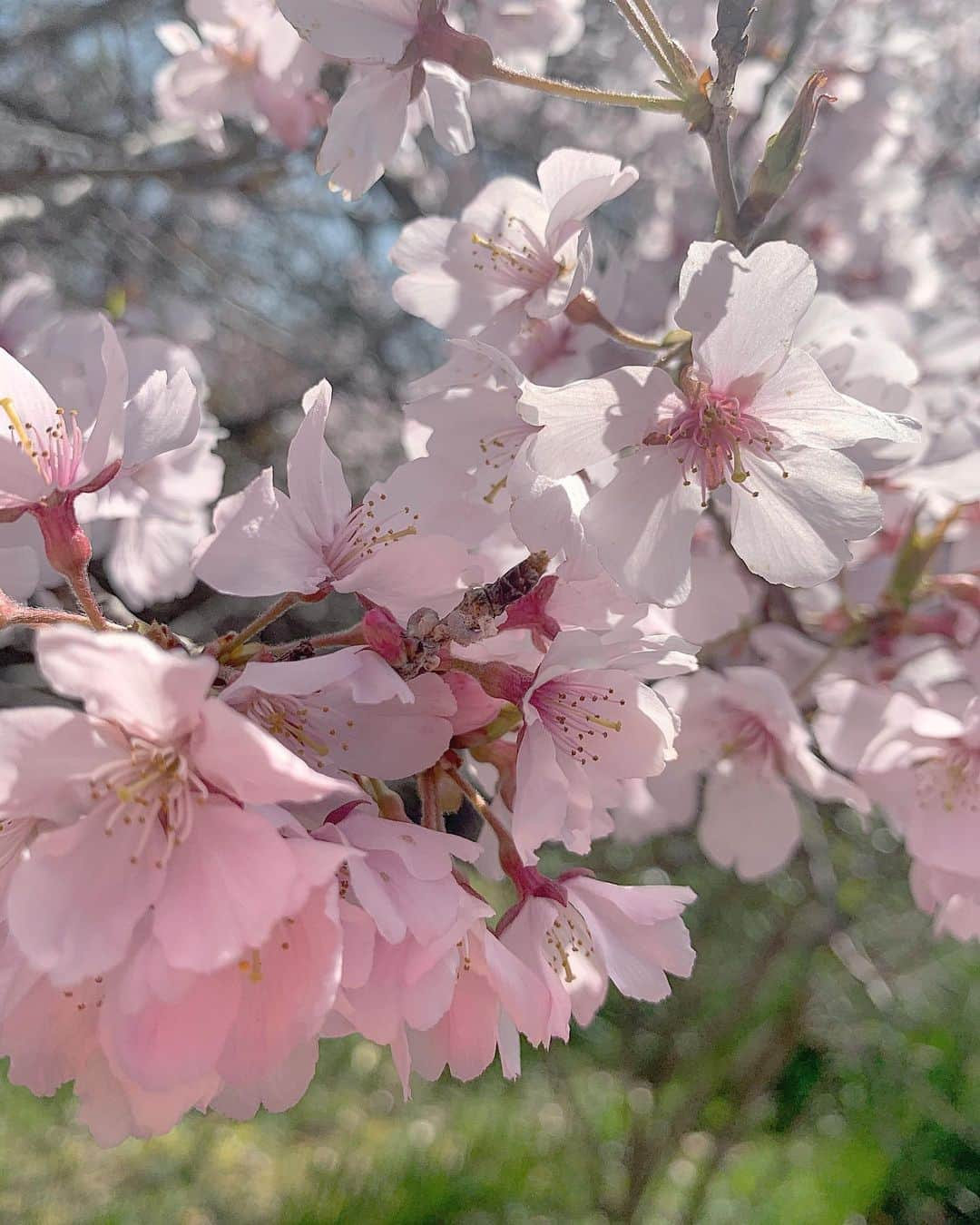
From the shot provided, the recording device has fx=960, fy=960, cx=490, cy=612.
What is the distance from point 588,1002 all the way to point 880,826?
287cm

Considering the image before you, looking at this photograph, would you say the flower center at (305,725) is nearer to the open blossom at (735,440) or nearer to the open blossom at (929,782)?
the open blossom at (735,440)

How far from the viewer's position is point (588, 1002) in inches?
36.0

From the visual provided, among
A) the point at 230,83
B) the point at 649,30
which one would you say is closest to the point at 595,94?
the point at 649,30

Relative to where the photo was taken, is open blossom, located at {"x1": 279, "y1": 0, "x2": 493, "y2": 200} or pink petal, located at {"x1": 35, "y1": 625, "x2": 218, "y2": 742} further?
open blossom, located at {"x1": 279, "y1": 0, "x2": 493, "y2": 200}

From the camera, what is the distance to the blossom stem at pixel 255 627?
28.9 inches

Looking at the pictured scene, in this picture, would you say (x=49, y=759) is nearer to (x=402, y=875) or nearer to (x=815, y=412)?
(x=402, y=875)

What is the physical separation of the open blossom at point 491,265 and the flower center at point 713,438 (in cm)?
22

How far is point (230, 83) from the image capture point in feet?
5.81

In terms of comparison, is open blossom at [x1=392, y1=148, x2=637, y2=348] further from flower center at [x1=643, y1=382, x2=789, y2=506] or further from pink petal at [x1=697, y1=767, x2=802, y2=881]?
pink petal at [x1=697, y1=767, x2=802, y2=881]

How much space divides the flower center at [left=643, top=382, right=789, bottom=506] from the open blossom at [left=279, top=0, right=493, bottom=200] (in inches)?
17.6

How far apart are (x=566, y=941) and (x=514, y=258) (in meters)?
0.73

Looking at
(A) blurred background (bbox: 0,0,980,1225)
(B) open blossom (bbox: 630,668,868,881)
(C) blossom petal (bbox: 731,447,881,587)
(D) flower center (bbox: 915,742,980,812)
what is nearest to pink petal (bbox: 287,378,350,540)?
(C) blossom petal (bbox: 731,447,881,587)

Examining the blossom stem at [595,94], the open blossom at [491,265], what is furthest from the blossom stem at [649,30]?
the open blossom at [491,265]

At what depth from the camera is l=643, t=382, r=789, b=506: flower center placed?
864mm
